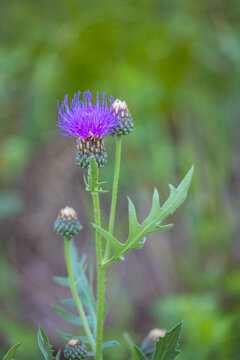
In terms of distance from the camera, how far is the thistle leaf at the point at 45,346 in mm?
1463

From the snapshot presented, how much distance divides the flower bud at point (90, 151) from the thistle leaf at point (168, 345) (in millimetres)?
658

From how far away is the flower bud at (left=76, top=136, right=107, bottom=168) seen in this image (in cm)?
170

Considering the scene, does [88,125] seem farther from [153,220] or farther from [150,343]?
[150,343]

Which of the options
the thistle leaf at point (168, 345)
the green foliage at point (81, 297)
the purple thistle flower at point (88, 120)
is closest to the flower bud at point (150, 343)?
the green foliage at point (81, 297)

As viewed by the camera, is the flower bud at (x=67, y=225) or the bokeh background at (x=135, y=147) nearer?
the flower bud at (x=67, y=225)

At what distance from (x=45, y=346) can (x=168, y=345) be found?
42 centimetres

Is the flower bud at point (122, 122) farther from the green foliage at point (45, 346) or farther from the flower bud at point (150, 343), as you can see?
the flower bud at point (150, 343)

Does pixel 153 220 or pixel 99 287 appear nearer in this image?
pixel 153 220

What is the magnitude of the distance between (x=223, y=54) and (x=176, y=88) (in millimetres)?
637

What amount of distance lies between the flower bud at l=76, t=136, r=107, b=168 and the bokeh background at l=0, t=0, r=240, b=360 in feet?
6.95

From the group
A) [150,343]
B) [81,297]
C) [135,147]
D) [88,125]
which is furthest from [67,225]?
[135,147]

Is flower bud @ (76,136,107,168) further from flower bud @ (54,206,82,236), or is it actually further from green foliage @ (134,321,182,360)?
green foliage @ (134,321,182,360)

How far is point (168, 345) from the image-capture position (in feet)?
5.09

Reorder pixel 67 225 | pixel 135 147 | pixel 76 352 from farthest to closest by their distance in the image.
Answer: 1. pixel 135 147
2. pixel 67 225
3. pixel 76 352
